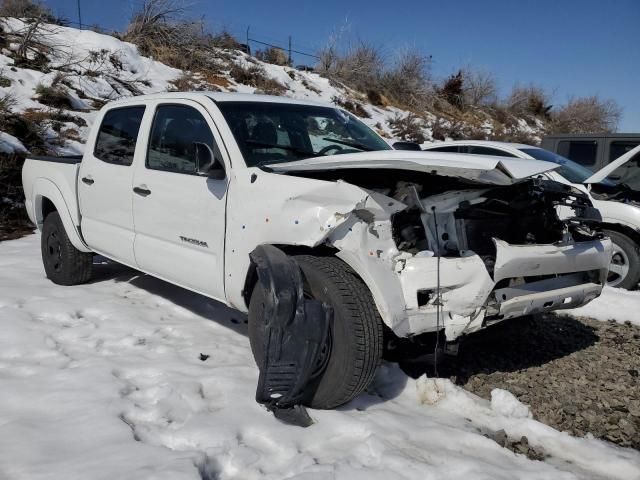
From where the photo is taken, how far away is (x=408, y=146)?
4.59 meters

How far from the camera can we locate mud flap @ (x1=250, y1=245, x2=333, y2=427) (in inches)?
111

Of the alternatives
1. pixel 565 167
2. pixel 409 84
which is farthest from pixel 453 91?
pixel 565 167

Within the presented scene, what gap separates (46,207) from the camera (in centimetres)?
580

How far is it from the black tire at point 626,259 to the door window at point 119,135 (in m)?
4.78

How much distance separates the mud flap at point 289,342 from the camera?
9.29 feet

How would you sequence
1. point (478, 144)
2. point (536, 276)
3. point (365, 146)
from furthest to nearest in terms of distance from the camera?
point (478, 144), point (365, 146), point (536, 276)

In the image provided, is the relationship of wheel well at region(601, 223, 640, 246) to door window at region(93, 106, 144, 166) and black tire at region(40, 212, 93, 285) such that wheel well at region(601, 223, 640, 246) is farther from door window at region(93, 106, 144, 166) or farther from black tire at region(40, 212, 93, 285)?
black tire at region(40, 212, 93, 285)

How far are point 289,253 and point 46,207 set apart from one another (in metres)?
3.66

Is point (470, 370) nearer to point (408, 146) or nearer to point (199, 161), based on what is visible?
point (408, 146)

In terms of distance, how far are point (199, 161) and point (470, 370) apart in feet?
7.54

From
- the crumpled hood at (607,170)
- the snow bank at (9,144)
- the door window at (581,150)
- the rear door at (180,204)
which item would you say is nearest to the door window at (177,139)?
the rear door at (180,204)

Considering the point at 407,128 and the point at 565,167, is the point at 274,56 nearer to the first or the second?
the point at 407,128

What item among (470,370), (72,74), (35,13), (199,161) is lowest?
(470,370)

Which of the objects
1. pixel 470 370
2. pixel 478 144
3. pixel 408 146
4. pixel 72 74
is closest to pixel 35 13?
pixel 72 74
